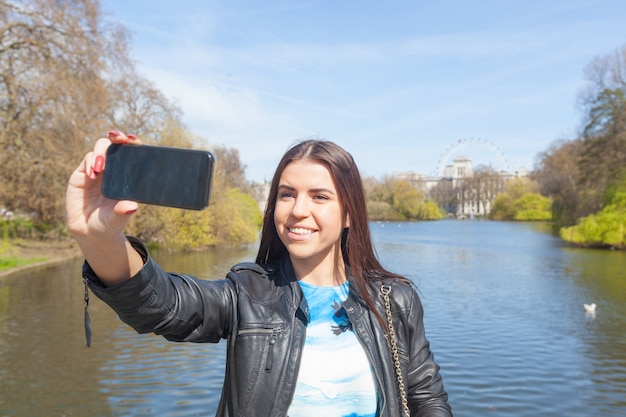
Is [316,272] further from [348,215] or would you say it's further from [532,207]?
→ [532,207]

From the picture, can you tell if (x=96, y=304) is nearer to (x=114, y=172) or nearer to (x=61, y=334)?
(x=61, y=334)

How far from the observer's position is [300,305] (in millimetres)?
1744

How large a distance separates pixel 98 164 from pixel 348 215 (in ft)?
2.93

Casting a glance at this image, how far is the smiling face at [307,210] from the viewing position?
1.79m

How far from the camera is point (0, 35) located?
16.7 metres

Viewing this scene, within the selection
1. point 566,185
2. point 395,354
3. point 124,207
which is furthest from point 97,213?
point 566,185

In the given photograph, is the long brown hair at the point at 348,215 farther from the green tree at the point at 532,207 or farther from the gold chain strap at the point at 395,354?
the green tree at the point at 532,207

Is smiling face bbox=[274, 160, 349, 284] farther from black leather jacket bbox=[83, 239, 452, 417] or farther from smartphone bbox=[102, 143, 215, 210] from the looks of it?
smartphone bbox=[102, 143, 215, 210]

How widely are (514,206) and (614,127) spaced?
142 feet

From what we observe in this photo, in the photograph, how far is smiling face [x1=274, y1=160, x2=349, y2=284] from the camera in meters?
1.79

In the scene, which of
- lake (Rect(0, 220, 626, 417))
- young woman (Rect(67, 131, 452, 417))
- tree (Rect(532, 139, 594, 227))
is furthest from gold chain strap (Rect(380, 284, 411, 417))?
tree (Rect(532, 139, 594, 227))

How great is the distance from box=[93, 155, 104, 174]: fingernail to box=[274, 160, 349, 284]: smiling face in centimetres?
63

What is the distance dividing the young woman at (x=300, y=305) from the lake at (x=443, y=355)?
1.29 meters

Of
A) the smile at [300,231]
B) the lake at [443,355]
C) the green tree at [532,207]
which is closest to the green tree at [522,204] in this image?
the green tree at [532,207]
